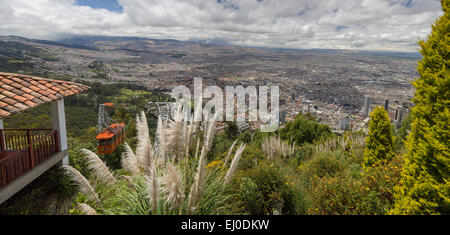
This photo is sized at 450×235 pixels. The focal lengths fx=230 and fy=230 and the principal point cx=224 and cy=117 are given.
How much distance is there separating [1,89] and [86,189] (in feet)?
11.5

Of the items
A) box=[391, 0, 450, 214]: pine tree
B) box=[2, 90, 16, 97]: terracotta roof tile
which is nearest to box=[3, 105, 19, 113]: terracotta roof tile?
box=[2, 90, 16, 97]: terracotta roof tile

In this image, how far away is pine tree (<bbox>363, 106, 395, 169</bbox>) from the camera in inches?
245

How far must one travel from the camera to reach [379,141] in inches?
250

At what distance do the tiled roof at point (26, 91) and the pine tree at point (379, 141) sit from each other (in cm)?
785

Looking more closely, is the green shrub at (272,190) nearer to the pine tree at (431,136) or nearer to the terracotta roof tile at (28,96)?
the pine tree at (431,136)

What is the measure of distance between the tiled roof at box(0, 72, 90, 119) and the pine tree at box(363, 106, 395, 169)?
25.7ft

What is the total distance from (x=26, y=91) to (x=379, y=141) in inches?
336

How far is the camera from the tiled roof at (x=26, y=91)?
13.2ft

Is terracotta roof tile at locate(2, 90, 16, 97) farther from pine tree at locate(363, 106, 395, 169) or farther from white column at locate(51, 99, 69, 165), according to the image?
pine tree at locate(363, 106, 395, 169)

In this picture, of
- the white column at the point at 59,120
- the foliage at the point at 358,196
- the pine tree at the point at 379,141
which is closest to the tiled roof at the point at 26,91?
the white column at the point at 59,120

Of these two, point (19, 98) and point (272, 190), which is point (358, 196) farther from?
point (19, 98)

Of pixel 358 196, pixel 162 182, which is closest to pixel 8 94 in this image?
pixel 162 182

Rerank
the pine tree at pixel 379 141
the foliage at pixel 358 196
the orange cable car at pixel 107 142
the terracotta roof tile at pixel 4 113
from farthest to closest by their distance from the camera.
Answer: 1. the orange cable car at pixel 107 142
2. the pine tree at pixel 379 141
3. the terracotta roof tile at pixel 4 113
4. the foliage at pixel 358 196
